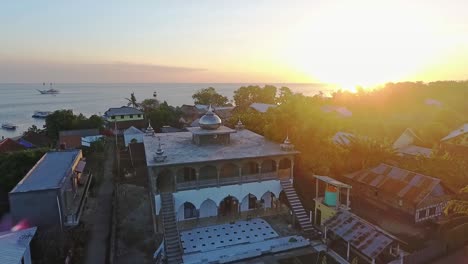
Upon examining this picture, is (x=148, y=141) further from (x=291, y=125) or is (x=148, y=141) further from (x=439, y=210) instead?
(x=439, y=210)

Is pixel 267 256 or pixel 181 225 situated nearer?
pixel 267 256

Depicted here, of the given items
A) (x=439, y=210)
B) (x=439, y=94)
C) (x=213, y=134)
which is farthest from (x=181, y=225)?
(x=439, y=94)

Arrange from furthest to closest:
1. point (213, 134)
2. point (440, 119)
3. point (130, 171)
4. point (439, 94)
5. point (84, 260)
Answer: point (439, 94)
point (440, 119)
point (130, 171)
point (213, 134)
point (84, 260)

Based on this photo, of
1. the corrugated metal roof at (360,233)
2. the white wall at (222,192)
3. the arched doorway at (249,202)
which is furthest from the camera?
the arched doorway at (249,202)

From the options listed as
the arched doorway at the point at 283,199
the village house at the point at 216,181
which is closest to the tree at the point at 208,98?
the village house at the point at 216,181

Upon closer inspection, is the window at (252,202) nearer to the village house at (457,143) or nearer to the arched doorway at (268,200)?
the arched doorway at (268,200)

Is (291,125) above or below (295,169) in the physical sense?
above

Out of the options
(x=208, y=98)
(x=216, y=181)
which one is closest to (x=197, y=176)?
(x=216, y=181)

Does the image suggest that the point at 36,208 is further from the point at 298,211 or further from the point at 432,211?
the point at 432,211
